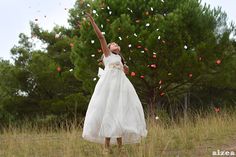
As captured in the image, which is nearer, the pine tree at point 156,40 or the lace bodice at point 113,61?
the lace bodice at point 113,61

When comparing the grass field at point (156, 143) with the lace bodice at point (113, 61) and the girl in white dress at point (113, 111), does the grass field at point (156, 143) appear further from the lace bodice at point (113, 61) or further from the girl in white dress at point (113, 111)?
the lace bodice at point (113, 61)

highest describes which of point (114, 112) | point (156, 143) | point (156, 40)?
point (156, 40)

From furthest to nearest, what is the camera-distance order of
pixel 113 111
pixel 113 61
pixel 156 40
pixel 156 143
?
pixel 156 40, pixel 156 143, pixel 113 61, pixel 113 111

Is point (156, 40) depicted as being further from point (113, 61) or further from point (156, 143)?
point (113, 61)

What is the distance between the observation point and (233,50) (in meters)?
16.2

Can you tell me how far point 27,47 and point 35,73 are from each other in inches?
200

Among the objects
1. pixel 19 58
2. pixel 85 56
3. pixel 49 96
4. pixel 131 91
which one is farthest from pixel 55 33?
pixel 131 91

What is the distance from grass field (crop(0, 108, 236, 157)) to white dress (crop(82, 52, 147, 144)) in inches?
8.7

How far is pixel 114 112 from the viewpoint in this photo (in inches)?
219

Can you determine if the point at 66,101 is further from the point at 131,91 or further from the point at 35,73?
the point at 131,91

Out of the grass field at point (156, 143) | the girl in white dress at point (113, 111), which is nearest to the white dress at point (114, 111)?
the girl in white dress at point (113, 111)

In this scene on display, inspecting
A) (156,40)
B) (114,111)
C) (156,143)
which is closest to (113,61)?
(114,111)

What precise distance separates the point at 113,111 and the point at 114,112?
0.06 ft

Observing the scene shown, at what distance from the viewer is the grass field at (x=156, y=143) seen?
5.51 m
